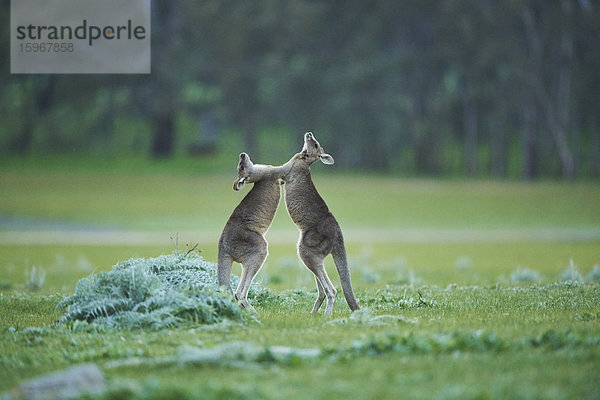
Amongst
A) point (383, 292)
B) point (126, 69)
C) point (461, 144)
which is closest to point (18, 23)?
point (126, 69)

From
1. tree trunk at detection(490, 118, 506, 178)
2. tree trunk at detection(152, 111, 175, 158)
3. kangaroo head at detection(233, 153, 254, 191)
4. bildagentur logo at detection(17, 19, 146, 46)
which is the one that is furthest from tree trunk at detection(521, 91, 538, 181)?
kangaroo head at detection(233, 153, 254, 191)

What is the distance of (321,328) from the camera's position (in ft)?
23.7

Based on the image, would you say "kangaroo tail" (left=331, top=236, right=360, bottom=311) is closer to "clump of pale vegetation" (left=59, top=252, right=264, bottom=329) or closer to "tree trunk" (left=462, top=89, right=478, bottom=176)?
"clump of pale vegetation" (left=59, top=252, right=264, bottom=329)

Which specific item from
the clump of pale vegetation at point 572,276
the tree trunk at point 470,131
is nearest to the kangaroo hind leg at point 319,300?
the clump of pale vegetation at point 572,276

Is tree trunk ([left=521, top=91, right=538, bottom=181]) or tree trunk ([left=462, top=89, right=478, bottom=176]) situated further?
tree trunk ([left=462, top=89, right=478, bottom=176])

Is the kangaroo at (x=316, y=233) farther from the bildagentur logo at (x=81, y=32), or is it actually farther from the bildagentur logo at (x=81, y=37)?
the bildagentur logo at (x=81, y=37)

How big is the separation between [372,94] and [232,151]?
36.9 ft

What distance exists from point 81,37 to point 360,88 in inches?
817

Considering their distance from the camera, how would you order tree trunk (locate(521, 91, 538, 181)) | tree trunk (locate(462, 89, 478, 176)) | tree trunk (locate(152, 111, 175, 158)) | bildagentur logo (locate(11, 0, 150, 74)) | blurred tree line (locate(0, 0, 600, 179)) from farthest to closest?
1. tree trunk (locate(152, 111, 175, 158))
2. tree trunk (locate(462, 89, 478, 176))
3. blurred tree line (locate(0, 0, 600, 179))
4. tree trunk (locate(521, 91, 538, 181))
5. bildagentur logo (locate(11, 0, 150, 74))

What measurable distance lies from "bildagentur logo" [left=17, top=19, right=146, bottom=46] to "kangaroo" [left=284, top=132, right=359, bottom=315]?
1198 inches

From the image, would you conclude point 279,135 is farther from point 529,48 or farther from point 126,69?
point 529,48

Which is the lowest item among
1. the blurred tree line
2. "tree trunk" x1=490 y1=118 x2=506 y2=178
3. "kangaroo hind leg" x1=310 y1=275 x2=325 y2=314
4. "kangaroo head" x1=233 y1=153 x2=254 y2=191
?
"kangaroo hind leg" x1=310 y1=275 x2=325 y2=314

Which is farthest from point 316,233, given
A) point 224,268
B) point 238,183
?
point 224,268

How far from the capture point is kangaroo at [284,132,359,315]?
8.05 m
